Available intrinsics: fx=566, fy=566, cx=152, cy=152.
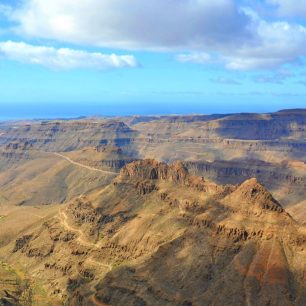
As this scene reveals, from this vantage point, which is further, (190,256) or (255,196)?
(255,196)

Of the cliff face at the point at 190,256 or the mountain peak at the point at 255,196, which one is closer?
the cliff face at the point at 190,256

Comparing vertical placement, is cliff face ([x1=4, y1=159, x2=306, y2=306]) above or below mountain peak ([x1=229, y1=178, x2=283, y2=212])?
below

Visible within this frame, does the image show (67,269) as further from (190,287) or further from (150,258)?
(190,287)

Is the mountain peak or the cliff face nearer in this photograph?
the cliff face

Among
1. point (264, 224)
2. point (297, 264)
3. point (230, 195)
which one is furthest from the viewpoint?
A: point (230, 195)

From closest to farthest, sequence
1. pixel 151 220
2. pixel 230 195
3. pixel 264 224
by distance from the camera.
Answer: pixel 264 224 < pixel 230 195 < pixel 151 220

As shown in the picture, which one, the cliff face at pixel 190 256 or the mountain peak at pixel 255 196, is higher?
the mountain peak at pixel 255 196

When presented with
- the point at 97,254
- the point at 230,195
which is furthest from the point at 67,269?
the point at 230,195

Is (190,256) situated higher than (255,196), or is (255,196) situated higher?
(255,196)
